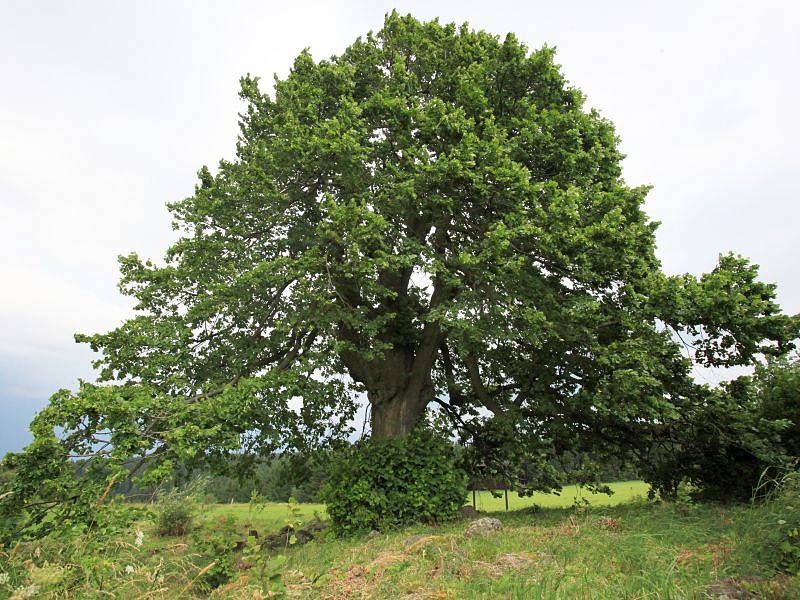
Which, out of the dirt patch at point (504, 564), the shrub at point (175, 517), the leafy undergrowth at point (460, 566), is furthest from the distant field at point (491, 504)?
the dirt patch at point (504, 564)

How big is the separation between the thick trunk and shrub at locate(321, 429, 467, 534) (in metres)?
0.88

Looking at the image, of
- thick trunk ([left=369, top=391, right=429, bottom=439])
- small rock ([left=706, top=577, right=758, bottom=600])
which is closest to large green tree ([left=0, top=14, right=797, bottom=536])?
thick trunk ([left=369, top=391, right=429, bottom=439])

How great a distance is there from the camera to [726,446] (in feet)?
35.7

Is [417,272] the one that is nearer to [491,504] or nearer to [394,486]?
[394,486]

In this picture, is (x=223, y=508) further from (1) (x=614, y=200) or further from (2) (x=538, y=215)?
(1) (x=614, y=200)

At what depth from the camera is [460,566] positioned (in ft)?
19.5

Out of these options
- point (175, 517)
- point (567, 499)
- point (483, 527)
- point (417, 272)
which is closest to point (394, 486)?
point (483, 527)

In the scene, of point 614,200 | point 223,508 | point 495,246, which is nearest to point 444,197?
point 495,246

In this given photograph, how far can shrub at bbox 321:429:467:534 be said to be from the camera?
34.9 ft

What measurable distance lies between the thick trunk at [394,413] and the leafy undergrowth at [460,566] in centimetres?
393

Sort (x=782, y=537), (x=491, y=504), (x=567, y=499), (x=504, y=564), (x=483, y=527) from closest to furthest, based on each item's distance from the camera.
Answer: (x=782, y=537)
(x=504, y=564)
(x=483, y=527)
(x=567, y=499)
(x=491, y=504)

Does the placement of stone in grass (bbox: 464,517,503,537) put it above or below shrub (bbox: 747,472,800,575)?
below

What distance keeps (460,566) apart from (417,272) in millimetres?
7070

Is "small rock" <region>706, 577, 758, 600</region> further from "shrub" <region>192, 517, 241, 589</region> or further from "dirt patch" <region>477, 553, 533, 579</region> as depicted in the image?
"shrub" <region>192, 517, 241, 589</region>
